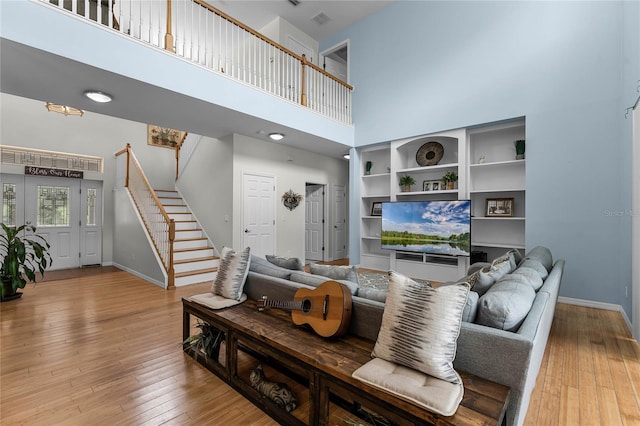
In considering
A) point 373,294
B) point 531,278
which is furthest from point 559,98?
point 373,294

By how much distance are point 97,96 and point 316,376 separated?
4.27 m

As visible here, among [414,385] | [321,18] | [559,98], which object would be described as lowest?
[414,385]

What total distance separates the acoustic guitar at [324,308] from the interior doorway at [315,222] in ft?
18.0

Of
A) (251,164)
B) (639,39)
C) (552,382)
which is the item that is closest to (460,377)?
(552,382)

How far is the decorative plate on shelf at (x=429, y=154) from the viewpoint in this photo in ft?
18.0

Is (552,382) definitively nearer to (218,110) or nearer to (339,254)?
(218,110)

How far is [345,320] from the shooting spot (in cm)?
180

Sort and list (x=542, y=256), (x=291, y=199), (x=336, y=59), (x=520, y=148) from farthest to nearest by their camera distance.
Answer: (x=336, y=59) < (x=291, y=199) < (x=520, y=148) < (x=542, y=256)

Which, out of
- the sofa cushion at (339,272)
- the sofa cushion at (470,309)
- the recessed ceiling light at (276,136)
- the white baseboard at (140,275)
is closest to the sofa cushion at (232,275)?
the sofa cushion at (339,272)

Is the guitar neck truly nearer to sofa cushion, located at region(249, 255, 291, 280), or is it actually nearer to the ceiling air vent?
sofa cushion, located at region(249, 255, 291, 280)

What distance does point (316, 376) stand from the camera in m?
1.56

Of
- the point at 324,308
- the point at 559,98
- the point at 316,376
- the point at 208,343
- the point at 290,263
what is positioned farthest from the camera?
the point at 559,98

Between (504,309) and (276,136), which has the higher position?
(276,136)

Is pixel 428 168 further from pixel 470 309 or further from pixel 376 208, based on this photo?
pixel 470 309
